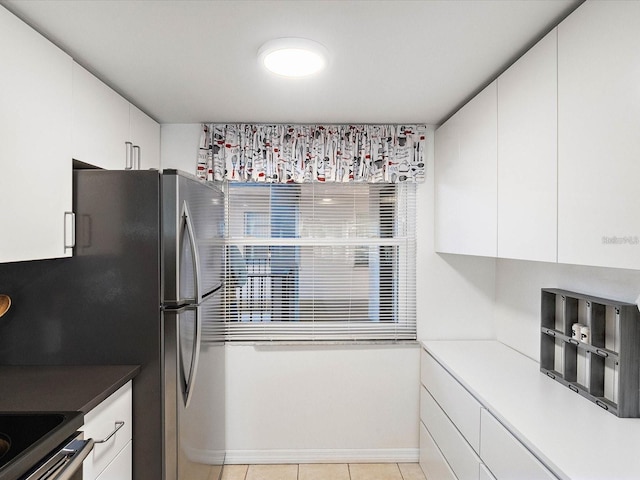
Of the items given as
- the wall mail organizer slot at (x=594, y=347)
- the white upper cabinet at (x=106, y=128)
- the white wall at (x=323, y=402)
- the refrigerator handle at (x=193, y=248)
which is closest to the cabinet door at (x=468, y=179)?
the wall mail organizer slot at (x=594, y=347)

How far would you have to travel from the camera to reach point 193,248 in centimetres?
214

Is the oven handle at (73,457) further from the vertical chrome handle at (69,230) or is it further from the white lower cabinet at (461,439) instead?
the white lower cabinet at (461,439)

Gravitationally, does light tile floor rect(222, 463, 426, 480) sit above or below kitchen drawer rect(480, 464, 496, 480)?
below

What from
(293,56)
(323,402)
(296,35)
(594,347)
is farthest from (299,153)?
(594,347)

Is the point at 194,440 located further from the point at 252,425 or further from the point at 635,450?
the point at 635,450

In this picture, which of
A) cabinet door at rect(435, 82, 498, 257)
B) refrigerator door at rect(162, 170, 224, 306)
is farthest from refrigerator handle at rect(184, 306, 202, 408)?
cabinet door at rect(435, 82, 498, 257)

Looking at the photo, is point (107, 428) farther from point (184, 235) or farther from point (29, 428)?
point (184, 235)

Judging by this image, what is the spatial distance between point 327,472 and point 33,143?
2.68 metres

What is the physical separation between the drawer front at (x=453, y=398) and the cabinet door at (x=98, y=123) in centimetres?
225

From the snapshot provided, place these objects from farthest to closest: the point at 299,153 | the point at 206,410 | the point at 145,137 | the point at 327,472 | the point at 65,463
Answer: the point at 299,153 → the point at 327,472 → the point at 145,137 → the point at 206,410 → the point at 65,463

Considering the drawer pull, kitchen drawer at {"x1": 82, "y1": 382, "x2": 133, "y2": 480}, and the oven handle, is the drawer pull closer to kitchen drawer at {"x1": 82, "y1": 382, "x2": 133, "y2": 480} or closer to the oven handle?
kitchen drawer at {"x1": 82, "y1": 382, "x2": 133, "y2": 480}

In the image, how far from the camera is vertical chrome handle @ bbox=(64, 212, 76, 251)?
1.88 metres

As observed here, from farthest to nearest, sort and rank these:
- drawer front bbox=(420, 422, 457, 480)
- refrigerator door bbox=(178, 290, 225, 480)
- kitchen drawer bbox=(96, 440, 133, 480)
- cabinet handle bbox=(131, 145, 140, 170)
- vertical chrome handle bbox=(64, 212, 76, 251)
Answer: cabinet handle bbox=(131, 145, 140, 170) → drawer front bbox=(420, 422, 457, 480) → refrigerator door bbox=(178, 290, 225, 480) → vertical chrome handle bbox=(64, 212, 76, 251) → kitchen drawer bbox=(96, 440, 133, 480)

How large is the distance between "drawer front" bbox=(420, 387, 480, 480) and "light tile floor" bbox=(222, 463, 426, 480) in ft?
1.21
